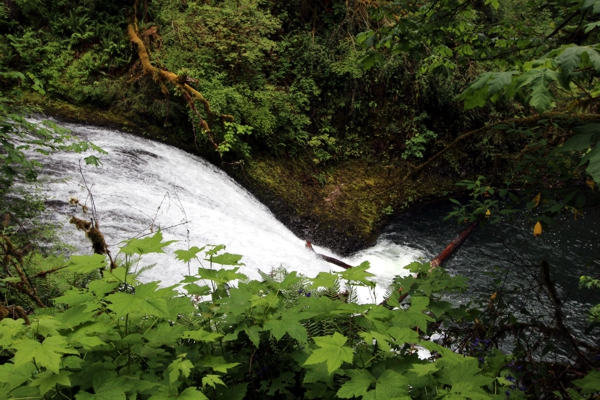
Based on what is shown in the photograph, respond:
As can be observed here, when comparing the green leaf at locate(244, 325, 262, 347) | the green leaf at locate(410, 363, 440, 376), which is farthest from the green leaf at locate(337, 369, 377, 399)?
the green leaf at locate(244, 325, 262, 347)

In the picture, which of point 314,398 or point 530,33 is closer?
point 314,398

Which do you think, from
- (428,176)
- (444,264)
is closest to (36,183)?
(444,264)

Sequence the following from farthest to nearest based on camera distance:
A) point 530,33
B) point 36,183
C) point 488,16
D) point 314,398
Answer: point 488,16
point 36,183
point 530,33
point 314,398

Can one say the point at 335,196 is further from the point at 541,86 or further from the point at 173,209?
the point at 541,86

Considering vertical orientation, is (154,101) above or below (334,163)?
above

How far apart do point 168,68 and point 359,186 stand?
5.03m

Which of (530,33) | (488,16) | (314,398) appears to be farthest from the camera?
(488,16)

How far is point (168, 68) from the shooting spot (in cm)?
807

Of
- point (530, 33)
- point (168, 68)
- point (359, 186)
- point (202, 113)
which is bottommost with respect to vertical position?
point (359, 186)

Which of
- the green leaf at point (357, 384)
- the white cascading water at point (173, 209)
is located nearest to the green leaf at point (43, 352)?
the green leaf at point (357, 384)

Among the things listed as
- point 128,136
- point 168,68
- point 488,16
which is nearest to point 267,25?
point 168,68

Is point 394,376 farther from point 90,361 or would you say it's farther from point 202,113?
point 202,113

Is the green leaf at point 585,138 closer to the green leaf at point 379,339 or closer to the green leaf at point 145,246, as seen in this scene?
the green leaf at point 379,339

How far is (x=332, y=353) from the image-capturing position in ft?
4.25
